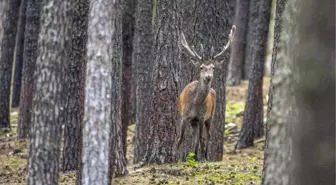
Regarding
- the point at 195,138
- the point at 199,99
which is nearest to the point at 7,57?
the point at 195,138

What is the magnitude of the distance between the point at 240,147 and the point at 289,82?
12.8 metres

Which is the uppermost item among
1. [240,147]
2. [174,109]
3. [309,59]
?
[309,59]

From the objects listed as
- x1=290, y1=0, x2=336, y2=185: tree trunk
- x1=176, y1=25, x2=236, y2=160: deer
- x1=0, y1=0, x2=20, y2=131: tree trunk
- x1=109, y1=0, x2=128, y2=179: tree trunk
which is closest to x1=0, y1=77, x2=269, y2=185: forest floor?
x1=109, y1=0, x2=128, y2=179: tree trunk

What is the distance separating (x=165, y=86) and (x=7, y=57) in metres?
10.3

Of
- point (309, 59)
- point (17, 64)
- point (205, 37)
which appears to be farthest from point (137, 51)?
point (309, 59)

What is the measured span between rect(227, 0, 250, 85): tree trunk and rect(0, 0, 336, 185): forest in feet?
0.19

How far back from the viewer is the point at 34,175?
9.00 metres

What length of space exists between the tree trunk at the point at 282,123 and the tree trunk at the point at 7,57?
1604cm

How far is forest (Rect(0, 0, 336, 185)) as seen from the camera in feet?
25.6

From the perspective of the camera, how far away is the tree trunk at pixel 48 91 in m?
8.91

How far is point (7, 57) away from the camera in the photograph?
2320cm

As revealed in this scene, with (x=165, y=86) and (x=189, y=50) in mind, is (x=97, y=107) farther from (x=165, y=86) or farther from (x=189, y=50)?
(x=189, y=50)

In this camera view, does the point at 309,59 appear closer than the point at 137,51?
Yes

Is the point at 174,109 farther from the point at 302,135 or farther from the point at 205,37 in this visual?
the point at 302,135
